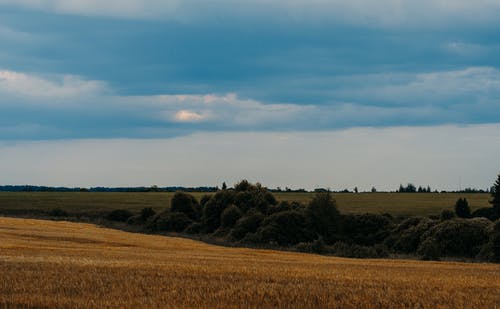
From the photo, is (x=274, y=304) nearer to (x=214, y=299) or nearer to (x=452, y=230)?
(x=214, y=299)

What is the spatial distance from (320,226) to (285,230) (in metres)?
5.15

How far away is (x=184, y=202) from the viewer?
112062 mm

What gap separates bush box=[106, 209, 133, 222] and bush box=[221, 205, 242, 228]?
31611 millimetres

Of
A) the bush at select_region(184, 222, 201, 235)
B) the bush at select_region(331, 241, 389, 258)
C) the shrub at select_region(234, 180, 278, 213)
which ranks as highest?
the shrub at select_region(234, 180, 278, 213)

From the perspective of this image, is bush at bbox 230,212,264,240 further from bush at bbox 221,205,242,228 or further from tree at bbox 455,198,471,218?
tree at bbox 455,198,471,218

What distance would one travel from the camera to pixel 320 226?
8456 cm

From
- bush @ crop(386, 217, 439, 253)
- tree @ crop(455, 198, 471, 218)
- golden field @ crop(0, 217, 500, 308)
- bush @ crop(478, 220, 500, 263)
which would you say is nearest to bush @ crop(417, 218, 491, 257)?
bush @ crop(478, 220, 500, 263)

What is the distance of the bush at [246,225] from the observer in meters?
87.2

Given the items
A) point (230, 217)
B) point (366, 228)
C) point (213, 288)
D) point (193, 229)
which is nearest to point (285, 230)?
point (366, 228)

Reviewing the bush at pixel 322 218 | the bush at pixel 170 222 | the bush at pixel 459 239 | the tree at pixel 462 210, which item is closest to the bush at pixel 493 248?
the bush at pixel 459 239

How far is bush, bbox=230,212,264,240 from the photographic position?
87.2 metres

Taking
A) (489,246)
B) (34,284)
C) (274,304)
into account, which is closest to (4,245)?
(34,284)

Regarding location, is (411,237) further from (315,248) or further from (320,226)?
(315,248)

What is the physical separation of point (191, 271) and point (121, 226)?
8321 centimetres
